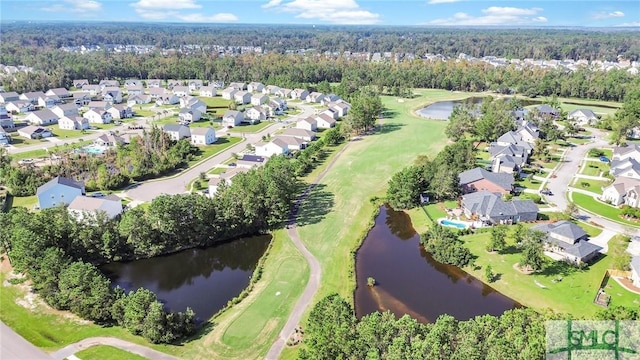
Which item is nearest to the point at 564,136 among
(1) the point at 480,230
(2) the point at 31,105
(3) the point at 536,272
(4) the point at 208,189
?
(1) the point at 480,230

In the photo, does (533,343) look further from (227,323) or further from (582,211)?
(582,211)

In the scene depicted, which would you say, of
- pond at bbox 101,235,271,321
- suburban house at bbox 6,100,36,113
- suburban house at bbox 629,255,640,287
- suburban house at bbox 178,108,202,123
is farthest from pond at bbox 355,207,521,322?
suburban house at bbox 6,100,36,113

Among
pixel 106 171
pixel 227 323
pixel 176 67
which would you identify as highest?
pixel 176 67

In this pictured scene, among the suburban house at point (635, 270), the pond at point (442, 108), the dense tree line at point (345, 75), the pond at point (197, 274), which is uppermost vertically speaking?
the dense tree line at point (345, 75)

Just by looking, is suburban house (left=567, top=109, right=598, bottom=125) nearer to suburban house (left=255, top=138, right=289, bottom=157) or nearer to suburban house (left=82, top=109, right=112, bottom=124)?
suburban house (left=255, top=138, right=289, bottom=157)

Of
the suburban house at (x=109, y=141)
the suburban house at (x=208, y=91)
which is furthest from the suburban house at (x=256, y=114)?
the suburban house at (x=208, y=91)

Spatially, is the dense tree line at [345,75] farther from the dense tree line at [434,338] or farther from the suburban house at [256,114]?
the dense tree line at [434,338]

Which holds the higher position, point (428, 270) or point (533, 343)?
point (533, 343)
